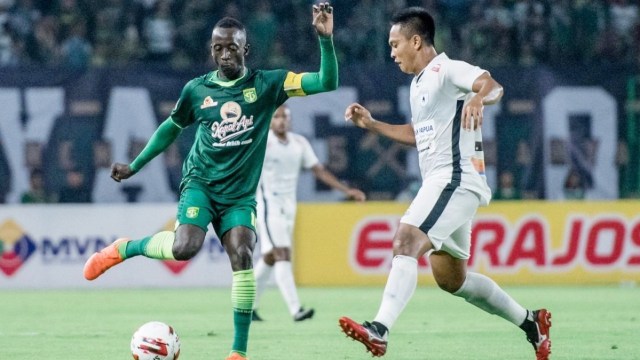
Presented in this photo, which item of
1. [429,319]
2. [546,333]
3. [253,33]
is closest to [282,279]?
[429,319]

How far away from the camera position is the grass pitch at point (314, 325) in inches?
369

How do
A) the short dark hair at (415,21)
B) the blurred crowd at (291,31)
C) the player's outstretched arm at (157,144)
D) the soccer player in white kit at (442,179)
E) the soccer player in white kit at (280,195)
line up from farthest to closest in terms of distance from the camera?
the blurred crowd at (291,31) → the soccer player in white kit at (280,195) → the player's outstretched arm at (157,144) → the short dark hair at (415,21) → the soccer player in white kit at (442,179)

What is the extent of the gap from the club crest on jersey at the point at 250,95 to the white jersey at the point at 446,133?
113 centimetres

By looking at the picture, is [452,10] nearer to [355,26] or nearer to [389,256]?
[355,26]

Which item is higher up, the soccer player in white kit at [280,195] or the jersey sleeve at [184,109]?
the jersey sleeve at [184,109]

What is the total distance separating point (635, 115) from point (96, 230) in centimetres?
771

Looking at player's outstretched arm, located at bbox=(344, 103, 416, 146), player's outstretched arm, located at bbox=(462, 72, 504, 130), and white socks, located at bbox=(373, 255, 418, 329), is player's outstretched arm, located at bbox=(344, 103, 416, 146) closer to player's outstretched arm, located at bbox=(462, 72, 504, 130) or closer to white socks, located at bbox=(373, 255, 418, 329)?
player's outstretched arm, located at bbox=(462, 72, 504, 130)

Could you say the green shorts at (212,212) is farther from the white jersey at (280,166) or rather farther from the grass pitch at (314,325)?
the white jersey at (280,166)

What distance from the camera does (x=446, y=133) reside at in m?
8.13

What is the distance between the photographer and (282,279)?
13.1 metres

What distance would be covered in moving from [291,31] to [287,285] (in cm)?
750

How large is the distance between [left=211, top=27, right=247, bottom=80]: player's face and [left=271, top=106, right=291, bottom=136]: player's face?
186 inches

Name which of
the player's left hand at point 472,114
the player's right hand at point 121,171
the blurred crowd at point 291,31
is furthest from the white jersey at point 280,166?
the player's left hand at point 472,114

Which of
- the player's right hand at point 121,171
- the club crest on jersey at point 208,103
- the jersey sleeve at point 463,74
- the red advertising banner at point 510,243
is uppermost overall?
the jersey sleeve at point 463,74
